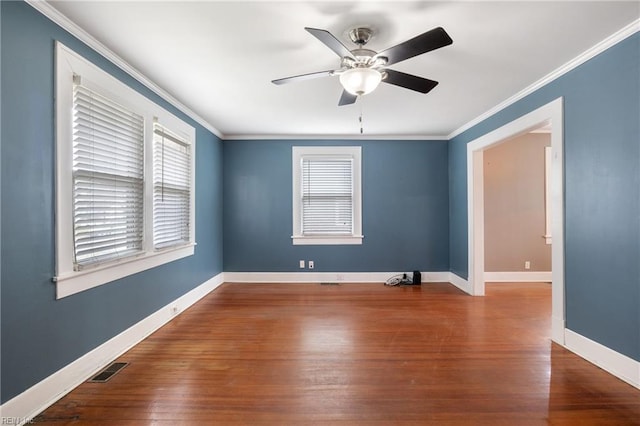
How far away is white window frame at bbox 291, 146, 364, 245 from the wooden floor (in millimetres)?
Result: 1715

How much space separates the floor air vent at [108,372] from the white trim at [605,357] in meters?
3.77

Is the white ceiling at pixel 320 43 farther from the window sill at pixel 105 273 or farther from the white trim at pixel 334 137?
the window sill at pixel 105 273

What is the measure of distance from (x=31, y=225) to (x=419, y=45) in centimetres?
258

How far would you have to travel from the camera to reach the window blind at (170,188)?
10.8ft

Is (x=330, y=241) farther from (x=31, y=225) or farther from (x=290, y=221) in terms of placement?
(x=31, y=225)

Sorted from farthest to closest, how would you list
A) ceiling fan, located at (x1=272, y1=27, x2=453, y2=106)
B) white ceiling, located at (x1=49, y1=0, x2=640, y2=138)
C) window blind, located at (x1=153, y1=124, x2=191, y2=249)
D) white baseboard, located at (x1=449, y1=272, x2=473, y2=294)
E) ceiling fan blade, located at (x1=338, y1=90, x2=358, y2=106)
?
white baseboard, located at (x1=449, y1=272, x2=473, y2=294), window blind, located at (x1=153, y1=124, x2=191, y2=249), ceiling fan blade, located at (x1=338, y1=90, x2=358, y2=106), white ceiling, located at (x1=49, y1=0, x2=640, y2=138), ceiling fan, located at (x1=272, y1=27, x2=453, y2=106)

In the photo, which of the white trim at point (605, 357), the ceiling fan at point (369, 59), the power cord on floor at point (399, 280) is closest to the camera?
the ceiling fan at point (369, 59)

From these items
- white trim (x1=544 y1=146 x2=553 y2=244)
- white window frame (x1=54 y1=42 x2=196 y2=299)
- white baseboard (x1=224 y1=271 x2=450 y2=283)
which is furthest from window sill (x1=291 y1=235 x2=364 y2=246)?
white trim (x1=544 y1=146 x2=553 y2=244)

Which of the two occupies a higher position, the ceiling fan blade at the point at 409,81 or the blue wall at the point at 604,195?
the ceiling fan blade at the point at 409,81

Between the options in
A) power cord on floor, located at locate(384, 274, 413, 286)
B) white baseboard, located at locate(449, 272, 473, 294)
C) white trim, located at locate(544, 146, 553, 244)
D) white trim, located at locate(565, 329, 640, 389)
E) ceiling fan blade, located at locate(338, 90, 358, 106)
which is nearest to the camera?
white trim, located at locate(565, 329, 640, 389)

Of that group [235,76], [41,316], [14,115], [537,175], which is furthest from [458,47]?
[537,175]

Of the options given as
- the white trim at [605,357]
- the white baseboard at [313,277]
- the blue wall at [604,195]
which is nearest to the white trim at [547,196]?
the white baseboard at [313,277]

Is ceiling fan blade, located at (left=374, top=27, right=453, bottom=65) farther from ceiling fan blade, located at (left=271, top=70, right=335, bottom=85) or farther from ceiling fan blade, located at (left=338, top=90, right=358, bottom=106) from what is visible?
ceiling fan blade, located at (left=338, top=90, right=358, bottom=106)

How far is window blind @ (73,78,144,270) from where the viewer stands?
2.22 metres
